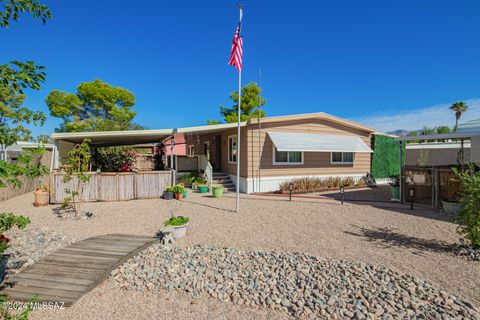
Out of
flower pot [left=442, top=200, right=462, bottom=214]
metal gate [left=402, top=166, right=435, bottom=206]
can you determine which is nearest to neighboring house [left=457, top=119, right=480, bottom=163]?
metal gate [left=402, top=166, right=435, bottom=206]

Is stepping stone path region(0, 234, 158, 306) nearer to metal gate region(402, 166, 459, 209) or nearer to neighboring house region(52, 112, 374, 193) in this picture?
neighboring house region(52, 112, 374, 193)

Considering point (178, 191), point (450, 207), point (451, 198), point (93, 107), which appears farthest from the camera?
point (93, 107)

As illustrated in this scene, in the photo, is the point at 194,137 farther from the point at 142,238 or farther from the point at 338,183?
the point at 142,238

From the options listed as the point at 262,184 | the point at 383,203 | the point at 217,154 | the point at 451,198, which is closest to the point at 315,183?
the point at 262,184

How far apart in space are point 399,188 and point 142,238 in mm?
10051

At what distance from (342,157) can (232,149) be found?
651 cm

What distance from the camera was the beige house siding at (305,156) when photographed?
495 inches

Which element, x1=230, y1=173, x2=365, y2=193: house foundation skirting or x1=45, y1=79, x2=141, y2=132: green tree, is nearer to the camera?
x1=230, y1=173, x2=365, y2=193: house foundation skirting

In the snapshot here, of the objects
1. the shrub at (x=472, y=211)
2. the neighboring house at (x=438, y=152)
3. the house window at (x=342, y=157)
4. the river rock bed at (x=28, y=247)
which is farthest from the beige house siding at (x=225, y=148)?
the neighboring house at (x=438, y=152)

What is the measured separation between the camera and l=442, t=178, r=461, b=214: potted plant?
837cm

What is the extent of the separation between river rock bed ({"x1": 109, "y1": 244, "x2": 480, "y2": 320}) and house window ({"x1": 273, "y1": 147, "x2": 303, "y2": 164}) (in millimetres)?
8475

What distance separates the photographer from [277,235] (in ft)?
20.8

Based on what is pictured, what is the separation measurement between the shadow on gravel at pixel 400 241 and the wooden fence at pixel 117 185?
7.94 meters

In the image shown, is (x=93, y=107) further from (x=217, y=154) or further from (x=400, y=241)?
(x=400, y=241)
